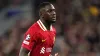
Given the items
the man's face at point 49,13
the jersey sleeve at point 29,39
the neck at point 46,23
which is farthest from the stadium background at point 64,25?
the jersey sleeve at point 29,39

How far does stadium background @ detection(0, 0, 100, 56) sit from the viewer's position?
12.4 m

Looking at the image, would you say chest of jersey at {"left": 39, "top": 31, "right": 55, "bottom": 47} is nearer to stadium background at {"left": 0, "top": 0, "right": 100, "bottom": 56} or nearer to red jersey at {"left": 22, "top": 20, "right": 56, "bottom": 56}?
red jersey at {"left": 22, "top": 20, "right": 56, "bottom": 56}

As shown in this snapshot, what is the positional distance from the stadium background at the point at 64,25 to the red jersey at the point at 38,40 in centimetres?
395

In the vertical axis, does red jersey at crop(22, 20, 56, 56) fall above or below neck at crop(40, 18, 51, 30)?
below

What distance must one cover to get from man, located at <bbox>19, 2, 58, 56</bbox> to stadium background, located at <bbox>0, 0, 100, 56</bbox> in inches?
156

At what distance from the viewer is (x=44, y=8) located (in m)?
7.87

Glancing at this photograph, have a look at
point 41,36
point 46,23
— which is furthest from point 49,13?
point 41,36

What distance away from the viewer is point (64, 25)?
44.9 ft

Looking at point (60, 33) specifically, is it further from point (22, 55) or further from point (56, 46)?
point (22, 55)

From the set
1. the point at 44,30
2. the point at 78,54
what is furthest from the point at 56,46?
the point at 44,30

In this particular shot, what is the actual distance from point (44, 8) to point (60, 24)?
5855 millimetres

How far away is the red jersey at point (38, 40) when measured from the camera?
25.2ft

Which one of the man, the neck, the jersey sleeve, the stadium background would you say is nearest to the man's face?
the man

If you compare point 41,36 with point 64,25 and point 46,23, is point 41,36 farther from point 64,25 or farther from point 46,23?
point 64,25
